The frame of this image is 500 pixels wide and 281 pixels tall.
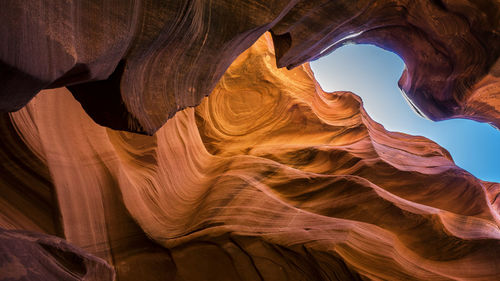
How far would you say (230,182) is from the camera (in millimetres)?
5770

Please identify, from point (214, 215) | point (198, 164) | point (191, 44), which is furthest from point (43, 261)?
point (198, 164)

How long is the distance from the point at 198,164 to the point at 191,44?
3767mm

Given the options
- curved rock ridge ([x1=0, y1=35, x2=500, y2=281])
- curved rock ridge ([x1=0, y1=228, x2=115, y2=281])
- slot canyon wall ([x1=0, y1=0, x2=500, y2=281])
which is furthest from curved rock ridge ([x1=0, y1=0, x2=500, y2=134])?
curved rock ridge ([x1=0, y1=35, x2=500, y2=281])

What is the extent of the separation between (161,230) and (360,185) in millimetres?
3390

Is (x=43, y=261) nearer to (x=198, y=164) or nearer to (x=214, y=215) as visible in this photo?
(x=214, y=215)

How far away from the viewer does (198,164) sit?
22.7ft

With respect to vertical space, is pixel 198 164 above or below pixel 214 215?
above

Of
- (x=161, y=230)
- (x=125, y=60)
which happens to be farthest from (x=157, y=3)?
(x=161, y=230)

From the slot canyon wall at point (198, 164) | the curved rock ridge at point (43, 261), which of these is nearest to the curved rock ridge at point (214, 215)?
the slot canyon wall at point (198, 164)

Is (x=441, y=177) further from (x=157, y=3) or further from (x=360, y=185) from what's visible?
(x=157, y=3)

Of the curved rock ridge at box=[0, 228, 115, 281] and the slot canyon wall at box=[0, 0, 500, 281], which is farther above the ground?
the slot canyon wall at box=[0, 0, 500, 281]

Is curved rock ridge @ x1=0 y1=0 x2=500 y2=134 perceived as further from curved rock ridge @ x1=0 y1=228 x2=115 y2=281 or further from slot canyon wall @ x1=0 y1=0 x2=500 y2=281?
curved rock ridge @ x1=0 y1=228 x2=115 y2=281

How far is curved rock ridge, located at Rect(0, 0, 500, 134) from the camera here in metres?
2.22

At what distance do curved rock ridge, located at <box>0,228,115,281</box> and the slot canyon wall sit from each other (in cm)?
1
